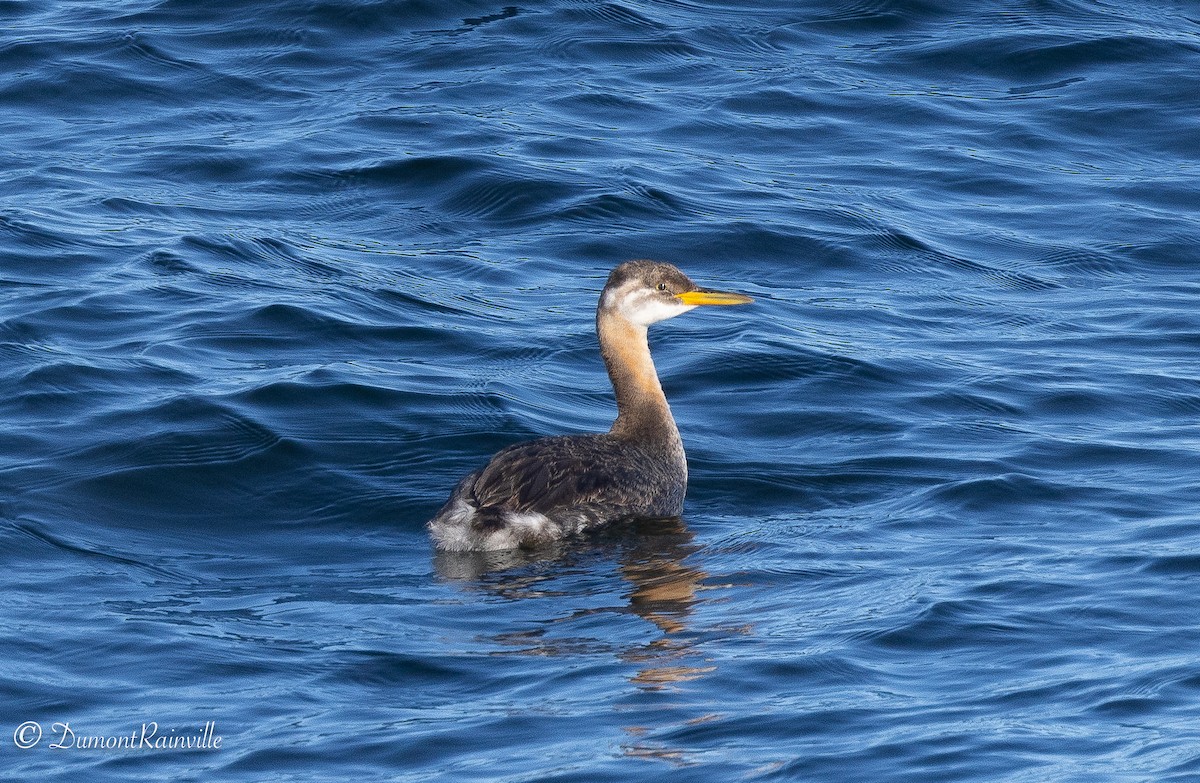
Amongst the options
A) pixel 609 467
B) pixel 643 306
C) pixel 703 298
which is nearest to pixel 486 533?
pixel 609 467

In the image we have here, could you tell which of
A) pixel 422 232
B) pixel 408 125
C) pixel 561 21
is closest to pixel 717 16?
pixel 561 21

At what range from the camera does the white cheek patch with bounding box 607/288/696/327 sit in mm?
10367

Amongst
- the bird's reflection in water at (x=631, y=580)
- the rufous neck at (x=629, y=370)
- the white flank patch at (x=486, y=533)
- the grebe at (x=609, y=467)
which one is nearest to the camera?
the bird's reflection in water at (x=631, y=580)

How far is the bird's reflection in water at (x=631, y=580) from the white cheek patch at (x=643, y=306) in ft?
4.19

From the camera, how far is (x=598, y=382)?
11.8 m

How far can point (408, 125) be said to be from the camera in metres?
15.8

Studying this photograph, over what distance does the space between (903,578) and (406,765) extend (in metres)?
2.82

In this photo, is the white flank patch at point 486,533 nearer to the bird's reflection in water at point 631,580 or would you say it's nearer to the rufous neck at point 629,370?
the bird's reflection in water at point 631,580

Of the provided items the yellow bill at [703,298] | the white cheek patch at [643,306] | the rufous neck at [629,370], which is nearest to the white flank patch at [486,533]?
the rufous neck at [629,370]

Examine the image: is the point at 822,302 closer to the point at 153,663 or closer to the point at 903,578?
the point at 903,578

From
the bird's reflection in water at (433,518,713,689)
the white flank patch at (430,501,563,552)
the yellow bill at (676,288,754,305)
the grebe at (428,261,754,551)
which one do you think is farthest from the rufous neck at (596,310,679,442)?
the white flank patch at (430,501,563,552)

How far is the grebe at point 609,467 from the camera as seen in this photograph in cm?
911

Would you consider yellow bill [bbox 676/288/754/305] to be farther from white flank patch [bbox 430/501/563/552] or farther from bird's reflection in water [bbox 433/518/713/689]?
white flank patch [bbox 430/501/563/552]

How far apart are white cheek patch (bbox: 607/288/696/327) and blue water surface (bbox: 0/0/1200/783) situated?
35.2 inches
